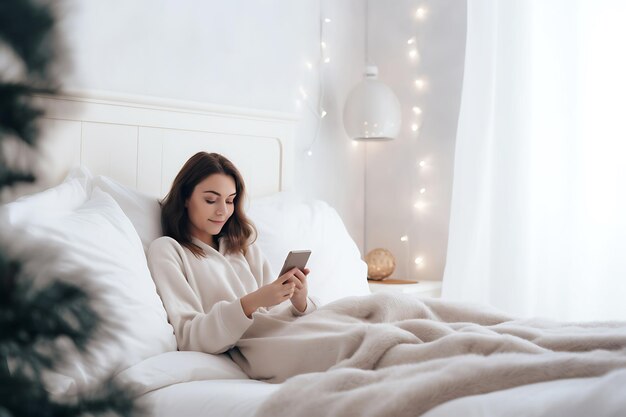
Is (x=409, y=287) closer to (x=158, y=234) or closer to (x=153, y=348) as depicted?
(x=158, y=234)

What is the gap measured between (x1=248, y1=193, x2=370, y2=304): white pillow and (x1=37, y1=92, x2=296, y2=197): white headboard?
209 millimetres

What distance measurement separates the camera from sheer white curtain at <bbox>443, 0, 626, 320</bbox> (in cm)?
251

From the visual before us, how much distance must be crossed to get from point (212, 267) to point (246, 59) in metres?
1.12

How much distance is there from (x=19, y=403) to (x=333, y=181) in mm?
→ 2905

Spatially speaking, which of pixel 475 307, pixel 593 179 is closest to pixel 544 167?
pixel 593 179

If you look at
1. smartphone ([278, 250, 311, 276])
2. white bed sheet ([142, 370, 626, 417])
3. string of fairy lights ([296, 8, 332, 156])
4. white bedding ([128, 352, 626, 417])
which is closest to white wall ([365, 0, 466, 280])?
string of fairy lights ([296, 8, 332, 156])

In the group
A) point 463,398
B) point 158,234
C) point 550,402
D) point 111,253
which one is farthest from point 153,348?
point 550,402

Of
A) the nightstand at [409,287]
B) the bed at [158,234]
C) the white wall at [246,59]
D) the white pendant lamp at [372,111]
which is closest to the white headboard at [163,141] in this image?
the bed at [158,234]

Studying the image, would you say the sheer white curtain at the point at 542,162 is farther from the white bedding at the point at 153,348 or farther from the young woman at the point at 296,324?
the young woman at the point at 296,324

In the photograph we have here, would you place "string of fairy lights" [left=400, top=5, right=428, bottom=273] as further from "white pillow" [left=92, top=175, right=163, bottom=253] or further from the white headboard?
"white pillow" [left=92, top=175, right=163, bottom=253]

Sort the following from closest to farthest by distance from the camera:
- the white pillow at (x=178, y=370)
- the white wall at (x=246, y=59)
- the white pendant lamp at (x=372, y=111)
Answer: the white pillow at (x=178, y=370) < the white wall at (x=246, y=59) < the white pendant lamp at (x=372, y=111)

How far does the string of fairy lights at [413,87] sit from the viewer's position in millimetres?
3088

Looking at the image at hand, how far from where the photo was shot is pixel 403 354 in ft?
4.54

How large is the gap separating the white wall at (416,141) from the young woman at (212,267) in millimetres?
1192
